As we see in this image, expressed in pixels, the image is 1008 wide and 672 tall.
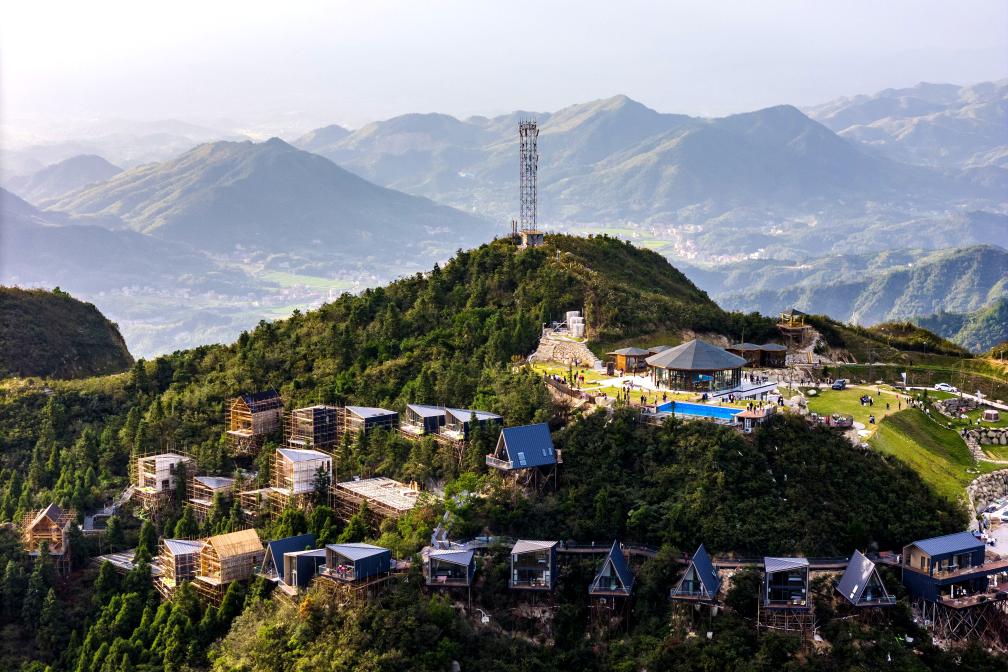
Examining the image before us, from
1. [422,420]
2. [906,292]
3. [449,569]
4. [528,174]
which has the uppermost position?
[528,174]

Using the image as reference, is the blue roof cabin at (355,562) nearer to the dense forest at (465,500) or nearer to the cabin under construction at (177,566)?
the dense forest at (465,500)

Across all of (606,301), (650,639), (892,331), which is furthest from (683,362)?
(892,331)

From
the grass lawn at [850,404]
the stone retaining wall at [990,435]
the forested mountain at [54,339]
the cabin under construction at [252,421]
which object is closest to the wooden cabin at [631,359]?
the grass lawn at [850,404]

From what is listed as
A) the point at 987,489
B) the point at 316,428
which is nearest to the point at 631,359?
the point at 316,428

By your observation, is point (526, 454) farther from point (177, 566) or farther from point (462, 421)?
point (177, 566)

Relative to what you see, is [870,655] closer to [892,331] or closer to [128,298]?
[892,331]
